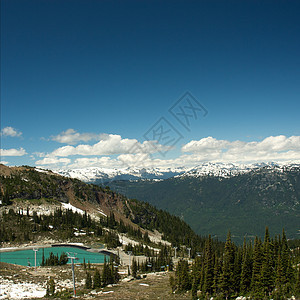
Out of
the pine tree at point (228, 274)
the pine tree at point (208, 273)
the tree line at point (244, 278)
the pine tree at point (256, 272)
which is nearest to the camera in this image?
the pine tree at point (256, 272)

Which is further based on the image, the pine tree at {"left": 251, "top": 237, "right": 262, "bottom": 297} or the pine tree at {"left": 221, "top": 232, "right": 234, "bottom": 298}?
the pine tree at {"left": 221, "top": 232, "right": 234, "bottom": 298}

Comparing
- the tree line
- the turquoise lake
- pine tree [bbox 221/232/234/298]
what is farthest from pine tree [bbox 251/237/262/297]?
the turquoise lake

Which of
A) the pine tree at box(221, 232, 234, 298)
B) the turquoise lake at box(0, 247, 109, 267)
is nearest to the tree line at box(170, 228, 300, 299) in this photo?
the pine tree at box(221, 232, 234, 298)

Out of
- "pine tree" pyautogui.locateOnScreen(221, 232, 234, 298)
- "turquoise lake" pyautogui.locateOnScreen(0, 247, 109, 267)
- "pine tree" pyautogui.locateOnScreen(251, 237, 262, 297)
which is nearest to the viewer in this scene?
"pine tree" pyautogui.locateOnScreen(251, 237, 262, 297)

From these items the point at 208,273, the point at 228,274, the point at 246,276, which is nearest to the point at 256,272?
the point at 246,276

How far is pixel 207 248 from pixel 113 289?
24.8 metres

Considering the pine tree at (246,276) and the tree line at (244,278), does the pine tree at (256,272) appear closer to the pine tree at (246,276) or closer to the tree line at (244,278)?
the tree line at (244,278)

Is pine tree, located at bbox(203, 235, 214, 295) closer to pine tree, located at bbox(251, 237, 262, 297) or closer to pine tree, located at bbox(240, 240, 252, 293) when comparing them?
pine tree, located at bbox(240, 240, 252, 293)

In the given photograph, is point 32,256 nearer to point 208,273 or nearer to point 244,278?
point 208,273

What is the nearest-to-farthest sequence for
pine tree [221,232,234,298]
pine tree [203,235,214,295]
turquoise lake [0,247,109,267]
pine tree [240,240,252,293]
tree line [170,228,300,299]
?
tree line [170,228,300,299] → pine tree [221,232,234,298] → pine tree [240,240,252,293] → pine tree [203,235,214,295] → turquoise lake [0,247,109,267]

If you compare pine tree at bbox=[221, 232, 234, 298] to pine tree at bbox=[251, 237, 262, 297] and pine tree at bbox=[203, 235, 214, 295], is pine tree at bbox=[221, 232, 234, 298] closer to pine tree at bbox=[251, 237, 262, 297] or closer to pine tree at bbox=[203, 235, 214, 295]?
pine tree at bbox=[203, 235, 214, 295]

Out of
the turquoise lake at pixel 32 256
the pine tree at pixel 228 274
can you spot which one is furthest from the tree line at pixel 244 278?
the turquoise lake at pixel 32 256

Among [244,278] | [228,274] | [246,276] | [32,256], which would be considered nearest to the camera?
[228,274]

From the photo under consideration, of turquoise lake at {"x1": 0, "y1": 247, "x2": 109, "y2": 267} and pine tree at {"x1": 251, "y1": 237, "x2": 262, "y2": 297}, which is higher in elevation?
pine tree at {"x1": 251, "y1": 237, "x2": 262, "y2": 297}
